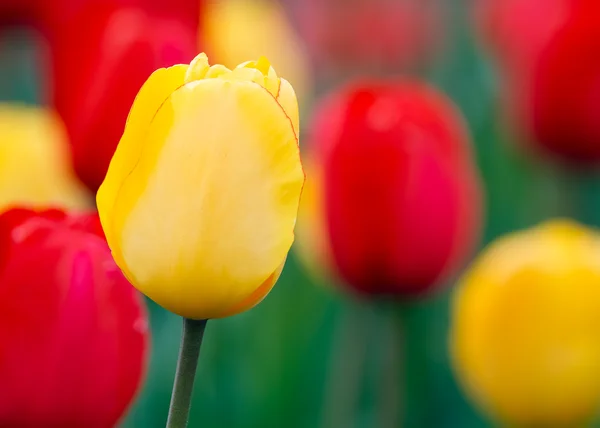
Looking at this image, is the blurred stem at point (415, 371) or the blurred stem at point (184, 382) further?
the blurred stem at point (415, 371)

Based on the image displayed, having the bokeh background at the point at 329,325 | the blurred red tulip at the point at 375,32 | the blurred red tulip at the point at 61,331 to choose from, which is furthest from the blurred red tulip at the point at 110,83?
→ the blurred red tulip at the point at 375,32

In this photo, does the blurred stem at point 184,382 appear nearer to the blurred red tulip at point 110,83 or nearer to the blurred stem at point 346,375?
the blurred red tulip at point 110,83

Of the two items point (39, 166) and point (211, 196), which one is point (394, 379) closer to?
point (39, 166)

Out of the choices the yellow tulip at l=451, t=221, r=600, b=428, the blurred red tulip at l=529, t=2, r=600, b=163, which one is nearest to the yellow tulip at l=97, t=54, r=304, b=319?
the yellow tulip at l=451, t=221, r=600, b=428

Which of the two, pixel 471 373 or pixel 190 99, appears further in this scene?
pixel 471 373

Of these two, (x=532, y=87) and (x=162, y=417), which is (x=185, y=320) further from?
(x=532, y=87)

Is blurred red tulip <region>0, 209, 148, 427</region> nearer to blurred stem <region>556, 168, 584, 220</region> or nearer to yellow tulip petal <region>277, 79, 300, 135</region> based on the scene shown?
yellow tulip petal <region>277, 79, 300, 135</region>

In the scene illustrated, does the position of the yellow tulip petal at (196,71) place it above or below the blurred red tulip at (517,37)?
above

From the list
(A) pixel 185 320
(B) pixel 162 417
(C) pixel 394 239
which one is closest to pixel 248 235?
(A) pixel 185 320
